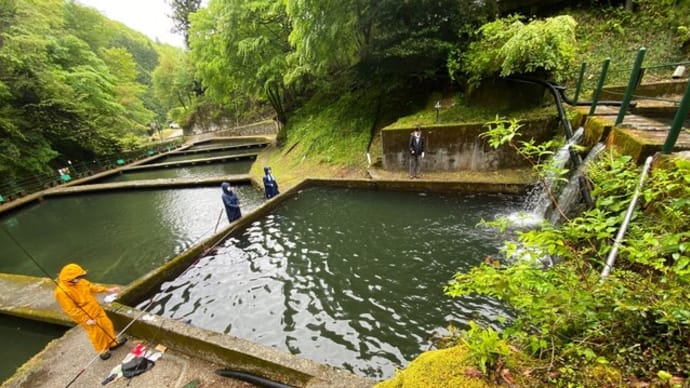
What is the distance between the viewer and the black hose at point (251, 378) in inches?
110

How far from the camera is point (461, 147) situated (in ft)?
Result: 27.7

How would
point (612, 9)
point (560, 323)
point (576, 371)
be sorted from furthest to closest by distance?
point (612, 9), point (560, 323), point (576, 371)

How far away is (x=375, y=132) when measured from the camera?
1208cm

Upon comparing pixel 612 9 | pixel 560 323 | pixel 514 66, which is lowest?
pixel 560 323

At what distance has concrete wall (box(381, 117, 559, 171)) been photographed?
774 centimetres

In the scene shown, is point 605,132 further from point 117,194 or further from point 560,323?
point 117,194

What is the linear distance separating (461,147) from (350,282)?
6.12 m

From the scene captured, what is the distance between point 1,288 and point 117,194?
9.83m

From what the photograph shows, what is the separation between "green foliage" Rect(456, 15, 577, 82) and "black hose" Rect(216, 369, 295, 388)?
30.4 ft

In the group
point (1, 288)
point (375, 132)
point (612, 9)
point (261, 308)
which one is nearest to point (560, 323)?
point (261, 308)

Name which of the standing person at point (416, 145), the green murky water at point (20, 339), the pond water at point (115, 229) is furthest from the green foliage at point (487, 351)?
the standing person at point (416, 145)

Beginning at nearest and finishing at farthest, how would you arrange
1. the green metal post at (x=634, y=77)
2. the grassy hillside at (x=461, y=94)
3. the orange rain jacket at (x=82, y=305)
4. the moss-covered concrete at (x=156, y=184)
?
the orange rain jacket at (x=82, y=305) → the green metal post at (x=634, y=77) → the grassy hillside at (x=461, y=94) → the moss-covered concrete at (x=156, y=184)

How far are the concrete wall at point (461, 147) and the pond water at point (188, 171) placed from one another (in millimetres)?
10612

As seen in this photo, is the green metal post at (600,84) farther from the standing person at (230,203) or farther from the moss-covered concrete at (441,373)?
the standing person at (230,203)
